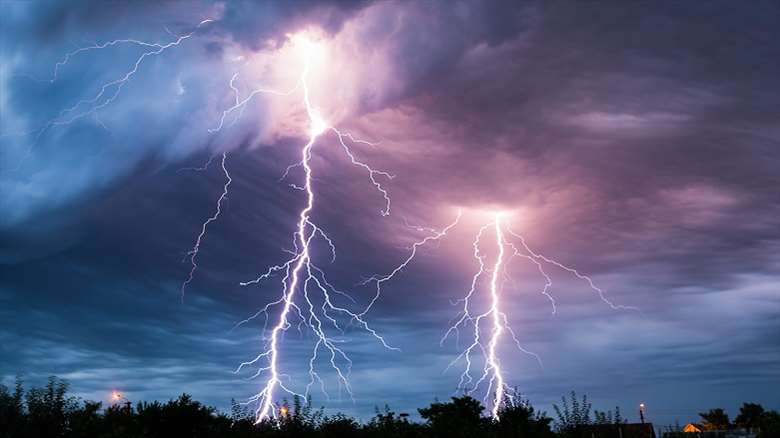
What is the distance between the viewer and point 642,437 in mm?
19297

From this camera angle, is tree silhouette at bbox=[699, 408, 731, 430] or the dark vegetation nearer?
the dark vegetation

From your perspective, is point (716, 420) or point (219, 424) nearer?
point (219, 424)

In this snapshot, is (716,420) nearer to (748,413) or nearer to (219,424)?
(748,413)

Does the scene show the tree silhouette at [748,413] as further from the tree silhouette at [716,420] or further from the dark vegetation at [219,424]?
the dark vegetation at [219,424]

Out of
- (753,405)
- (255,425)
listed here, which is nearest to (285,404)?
(255,425)

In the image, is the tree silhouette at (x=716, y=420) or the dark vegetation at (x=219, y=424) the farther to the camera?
the tree silhouette at (x=716, y=420)

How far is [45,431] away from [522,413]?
1056 centimetres

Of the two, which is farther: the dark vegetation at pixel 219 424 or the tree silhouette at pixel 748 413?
the tree silhouette at pixel 748 413

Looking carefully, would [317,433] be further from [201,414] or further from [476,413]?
[476,413]

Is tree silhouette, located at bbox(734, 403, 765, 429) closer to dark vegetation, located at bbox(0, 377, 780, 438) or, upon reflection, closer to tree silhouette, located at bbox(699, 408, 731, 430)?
tree silhouette, located at bbox(699, 408, 731, 430)

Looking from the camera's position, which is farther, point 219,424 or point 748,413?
point 748,413

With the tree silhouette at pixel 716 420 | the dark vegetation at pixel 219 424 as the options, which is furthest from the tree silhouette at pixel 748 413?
the dark vegetation at pixel 219 424

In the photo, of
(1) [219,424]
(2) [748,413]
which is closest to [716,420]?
(2) [748,413]

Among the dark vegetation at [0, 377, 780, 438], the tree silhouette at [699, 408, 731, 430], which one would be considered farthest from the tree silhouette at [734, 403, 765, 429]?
the dark vegetation at [0, 377, 780, 438]
